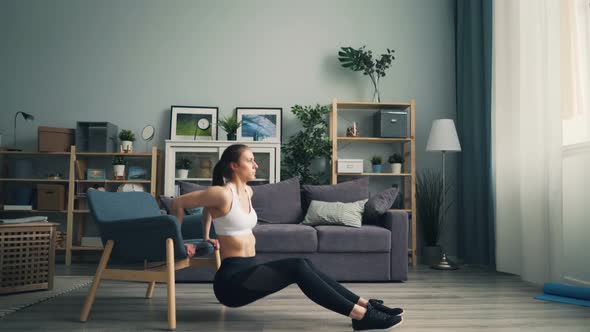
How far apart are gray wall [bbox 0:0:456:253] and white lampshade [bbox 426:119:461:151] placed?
579 mm

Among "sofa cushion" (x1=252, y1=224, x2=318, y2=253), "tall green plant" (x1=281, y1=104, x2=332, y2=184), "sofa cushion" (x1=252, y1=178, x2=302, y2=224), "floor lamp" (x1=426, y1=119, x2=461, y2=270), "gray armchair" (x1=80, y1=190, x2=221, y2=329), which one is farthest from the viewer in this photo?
Answer: "tall green plant" (x1=281, y1=104, x2=332, y2=184)

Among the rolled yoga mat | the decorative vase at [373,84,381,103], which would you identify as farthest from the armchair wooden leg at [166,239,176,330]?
the decorative vase at [373,84,381,103]

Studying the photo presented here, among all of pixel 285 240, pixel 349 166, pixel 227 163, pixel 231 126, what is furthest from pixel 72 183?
pixel 227 163

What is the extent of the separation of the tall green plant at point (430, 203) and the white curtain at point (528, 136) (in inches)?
29.3

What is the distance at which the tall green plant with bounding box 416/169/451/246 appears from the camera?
5.12m

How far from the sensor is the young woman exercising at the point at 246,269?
2363 millimetres

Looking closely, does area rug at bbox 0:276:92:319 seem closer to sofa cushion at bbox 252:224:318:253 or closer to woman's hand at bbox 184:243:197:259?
woman's hand at bbox 184:243:197:259

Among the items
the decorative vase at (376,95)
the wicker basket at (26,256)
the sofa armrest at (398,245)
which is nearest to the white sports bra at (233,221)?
the wicker basket at (26,256)

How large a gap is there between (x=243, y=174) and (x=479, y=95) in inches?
133

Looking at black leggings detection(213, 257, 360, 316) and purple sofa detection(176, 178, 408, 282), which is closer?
black leggings detection(213, 257, 360, 316)

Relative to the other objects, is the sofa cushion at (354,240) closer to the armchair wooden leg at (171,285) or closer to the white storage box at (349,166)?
the white storage box at (349,166)

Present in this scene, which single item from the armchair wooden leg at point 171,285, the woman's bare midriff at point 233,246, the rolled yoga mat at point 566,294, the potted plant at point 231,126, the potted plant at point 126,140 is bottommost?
the rolled yoga mat at point 566,294

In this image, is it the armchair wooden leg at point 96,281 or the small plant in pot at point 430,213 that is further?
the small plant in pot at point 430,213

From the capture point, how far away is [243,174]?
256cm
